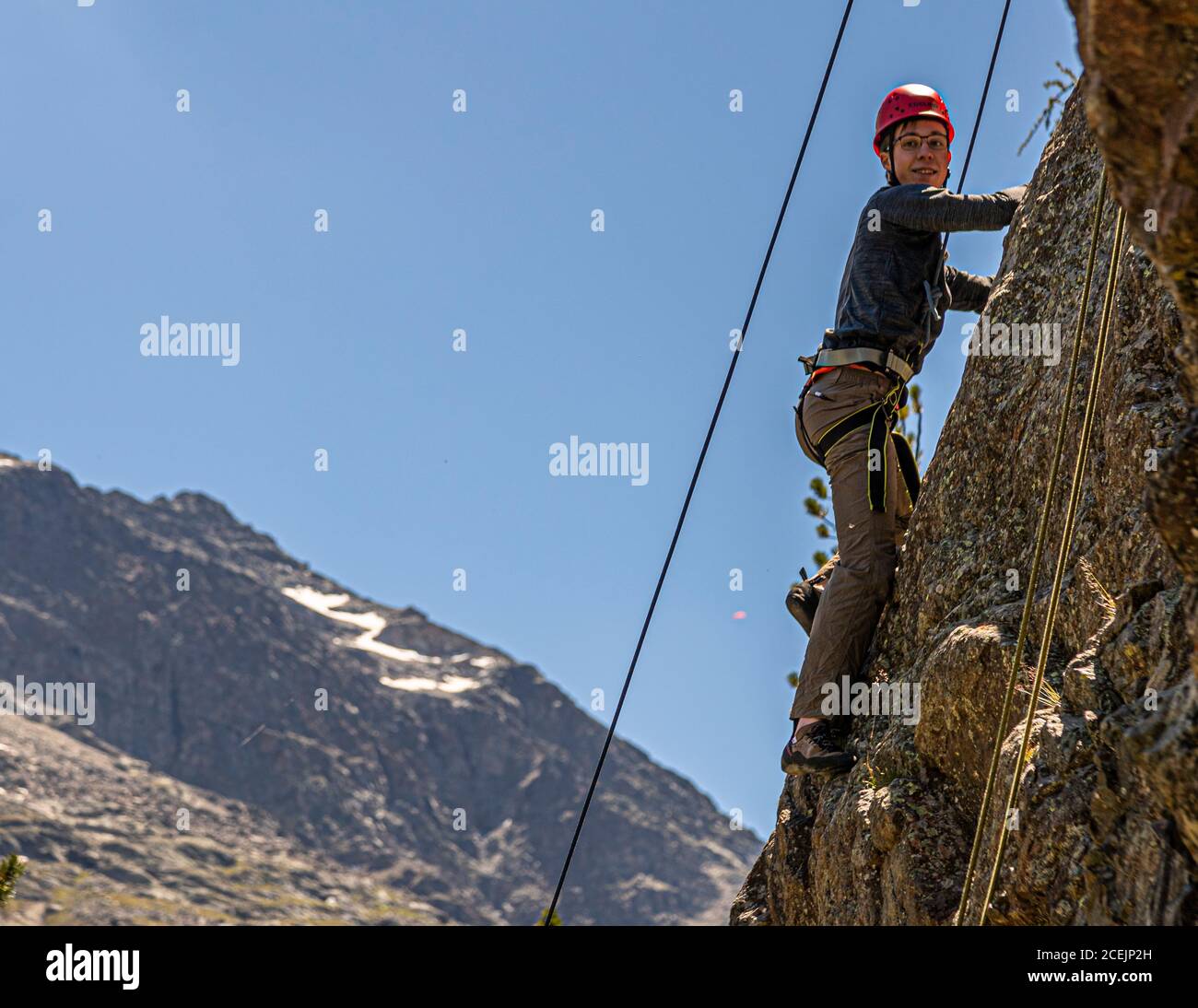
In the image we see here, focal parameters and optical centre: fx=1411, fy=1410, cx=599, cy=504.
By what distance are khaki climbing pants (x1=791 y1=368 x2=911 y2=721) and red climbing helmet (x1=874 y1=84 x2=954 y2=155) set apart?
1.84m

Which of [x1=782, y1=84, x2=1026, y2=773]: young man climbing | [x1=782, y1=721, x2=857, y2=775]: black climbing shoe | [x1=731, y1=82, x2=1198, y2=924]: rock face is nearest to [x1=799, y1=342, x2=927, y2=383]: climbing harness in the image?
[x1=782, y1=84, x2=1026, y2=773]: young man climbing

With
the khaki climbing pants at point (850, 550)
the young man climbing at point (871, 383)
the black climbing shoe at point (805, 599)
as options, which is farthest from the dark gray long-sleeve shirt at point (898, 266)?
the black climbing shoe at point (805, 599)

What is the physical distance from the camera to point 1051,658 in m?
7.85

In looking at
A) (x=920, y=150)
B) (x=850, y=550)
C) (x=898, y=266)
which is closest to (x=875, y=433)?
(x=850, y=550)

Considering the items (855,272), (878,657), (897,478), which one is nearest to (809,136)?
(855,272)

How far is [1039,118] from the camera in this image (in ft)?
40.4

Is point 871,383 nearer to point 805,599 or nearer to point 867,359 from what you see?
point 867,359

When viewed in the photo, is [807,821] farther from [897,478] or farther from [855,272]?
[855,272]

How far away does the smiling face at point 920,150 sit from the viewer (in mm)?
10094

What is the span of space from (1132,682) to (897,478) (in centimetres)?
404

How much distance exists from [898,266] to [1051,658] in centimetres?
337

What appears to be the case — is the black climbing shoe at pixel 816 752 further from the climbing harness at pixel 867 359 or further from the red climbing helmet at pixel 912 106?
→ the red climbing helmet at pixel 912 106
